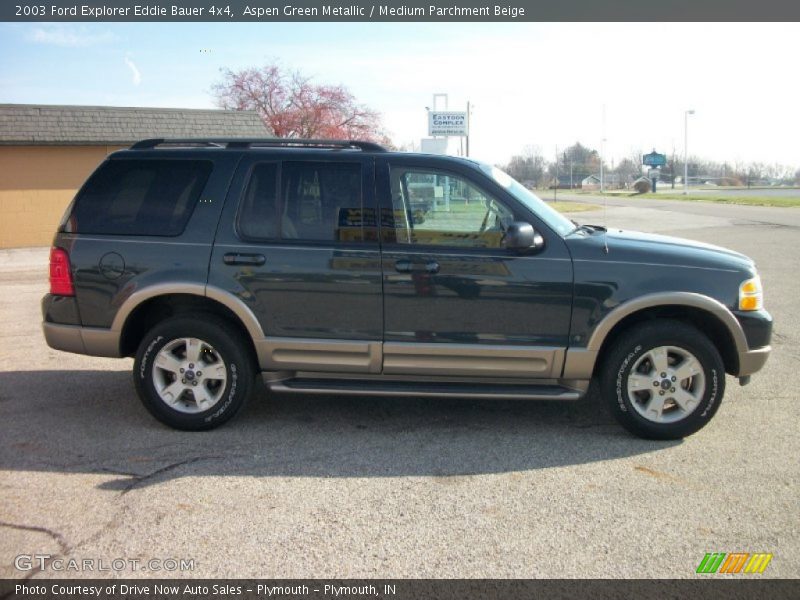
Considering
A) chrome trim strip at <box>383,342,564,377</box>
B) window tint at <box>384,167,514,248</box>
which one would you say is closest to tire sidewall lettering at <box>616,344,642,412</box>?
chrome trim strip at <box>383,342,564,377</box>

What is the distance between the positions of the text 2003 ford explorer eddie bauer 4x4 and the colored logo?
1.50 m

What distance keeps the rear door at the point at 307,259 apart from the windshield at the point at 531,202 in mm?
896

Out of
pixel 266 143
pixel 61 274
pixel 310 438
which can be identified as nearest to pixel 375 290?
pixel 310 438

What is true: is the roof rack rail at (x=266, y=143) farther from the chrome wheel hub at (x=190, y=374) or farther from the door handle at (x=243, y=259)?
the chrome wheel hub at (x=190, y=374)

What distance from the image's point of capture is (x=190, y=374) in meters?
5.12

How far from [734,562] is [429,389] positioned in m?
2.18

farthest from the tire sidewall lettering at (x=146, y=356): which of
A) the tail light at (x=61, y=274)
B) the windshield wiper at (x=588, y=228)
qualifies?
the windshield wiper at (x=588, y=228)

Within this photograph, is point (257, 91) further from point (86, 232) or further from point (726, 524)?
point (726, 524)

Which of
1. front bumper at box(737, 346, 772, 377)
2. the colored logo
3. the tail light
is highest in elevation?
the tail light

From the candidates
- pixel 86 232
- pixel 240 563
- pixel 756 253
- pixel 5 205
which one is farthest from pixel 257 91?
pixel 240 563

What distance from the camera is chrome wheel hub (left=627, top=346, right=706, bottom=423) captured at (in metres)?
4.86

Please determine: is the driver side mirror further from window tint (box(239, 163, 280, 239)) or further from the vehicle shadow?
window tint (box(239, 163, 280, 239))

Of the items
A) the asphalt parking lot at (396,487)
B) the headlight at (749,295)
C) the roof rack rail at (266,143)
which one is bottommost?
the asphalt parking lot at (396,487)

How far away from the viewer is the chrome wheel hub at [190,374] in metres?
5.10
